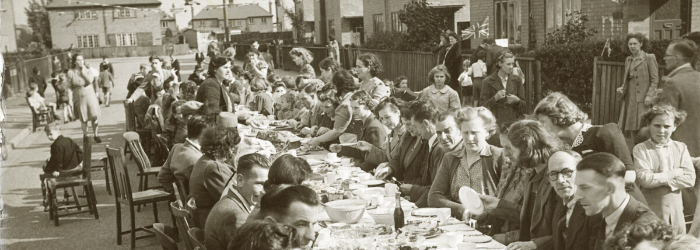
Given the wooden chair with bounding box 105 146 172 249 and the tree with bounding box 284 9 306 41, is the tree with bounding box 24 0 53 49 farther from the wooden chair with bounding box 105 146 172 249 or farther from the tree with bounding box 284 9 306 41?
the wooden chair with bounding box 105 146 172 249

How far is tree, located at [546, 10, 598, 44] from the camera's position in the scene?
15.8 m

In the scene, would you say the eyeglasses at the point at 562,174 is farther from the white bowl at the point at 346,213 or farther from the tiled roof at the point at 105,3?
the tiled roof at the point at 105,3

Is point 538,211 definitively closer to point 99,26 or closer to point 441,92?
Result: point 441,92

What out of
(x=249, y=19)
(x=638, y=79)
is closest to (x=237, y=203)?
(x=638, y=79)

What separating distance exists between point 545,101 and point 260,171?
2.21 metres

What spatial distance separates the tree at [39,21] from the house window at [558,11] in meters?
70.2

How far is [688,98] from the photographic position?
23.5ft

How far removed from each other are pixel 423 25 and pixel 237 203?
1602 centimetres

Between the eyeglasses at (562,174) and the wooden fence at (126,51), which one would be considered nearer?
the eyeglasses at (562,174)

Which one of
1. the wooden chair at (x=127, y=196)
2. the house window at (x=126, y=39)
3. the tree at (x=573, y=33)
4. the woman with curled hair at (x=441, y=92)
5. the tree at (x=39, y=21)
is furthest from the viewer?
the house window at (x=126, y=39)

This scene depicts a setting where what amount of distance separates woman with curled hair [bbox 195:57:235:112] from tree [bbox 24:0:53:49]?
73467 millimetres

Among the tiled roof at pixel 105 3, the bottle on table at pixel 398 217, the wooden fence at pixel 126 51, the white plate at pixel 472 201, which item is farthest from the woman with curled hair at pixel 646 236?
the wooden fence at pixel 126 51

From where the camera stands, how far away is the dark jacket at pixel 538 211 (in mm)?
4699

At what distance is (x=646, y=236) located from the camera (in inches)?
122
